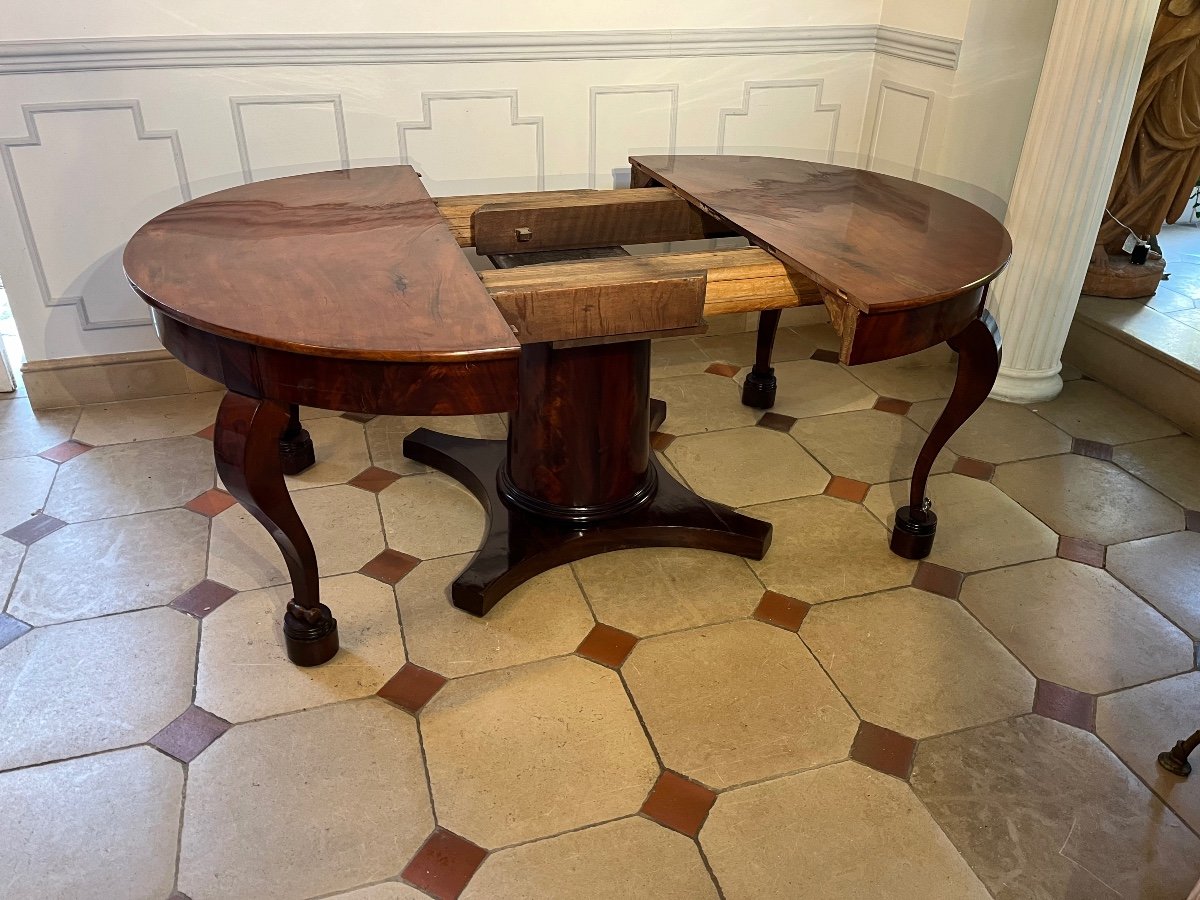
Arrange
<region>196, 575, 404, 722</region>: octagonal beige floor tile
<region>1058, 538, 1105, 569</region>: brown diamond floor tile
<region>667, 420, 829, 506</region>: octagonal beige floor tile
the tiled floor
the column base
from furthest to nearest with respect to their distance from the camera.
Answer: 1. the column base
2. <region>667, 420, 829, 506</region>: octagonal beige floor tile
3. <region>1058, 538, 1105, 569</region>: brown diamond floor tile
4. <region>196, 575, 404, 722</region>: octagonal beige floor tile
5. the tiled floor

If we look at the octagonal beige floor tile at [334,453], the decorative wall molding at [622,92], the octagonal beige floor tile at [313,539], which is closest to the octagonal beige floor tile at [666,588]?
the octagonal beige floor tile at [313,539]

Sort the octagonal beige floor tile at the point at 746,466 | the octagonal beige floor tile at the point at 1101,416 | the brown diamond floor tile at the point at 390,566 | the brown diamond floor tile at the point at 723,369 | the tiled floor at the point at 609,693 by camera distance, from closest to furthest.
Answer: the tiled floor at the point at 609,693 → the brown diamond floor tile at the point at 390,566 → the octagonal beige floor tile at the point at 746,466 → the octagonal beige floor tile at the point at 1101,416 → the brown diamond floor tile at the point at 723,369

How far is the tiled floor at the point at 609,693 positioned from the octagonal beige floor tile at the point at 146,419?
1.1 inches

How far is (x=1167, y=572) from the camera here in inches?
77.2

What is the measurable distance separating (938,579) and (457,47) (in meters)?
1.83

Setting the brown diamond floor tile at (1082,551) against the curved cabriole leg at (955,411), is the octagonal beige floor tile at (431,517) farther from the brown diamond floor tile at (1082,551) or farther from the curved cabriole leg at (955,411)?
the brown diamond floor tile at (1082,551)

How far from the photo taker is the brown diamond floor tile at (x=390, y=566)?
74.2 inches

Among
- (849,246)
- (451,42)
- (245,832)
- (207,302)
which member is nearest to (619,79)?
(451,42)

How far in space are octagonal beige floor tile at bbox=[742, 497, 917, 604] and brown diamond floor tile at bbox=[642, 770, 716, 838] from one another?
553 millimetres

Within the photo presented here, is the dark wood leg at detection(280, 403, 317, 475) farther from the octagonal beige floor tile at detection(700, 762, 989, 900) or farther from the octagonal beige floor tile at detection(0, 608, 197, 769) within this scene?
the octagonal beige floor tile at detection(700, 762, 989, 900)

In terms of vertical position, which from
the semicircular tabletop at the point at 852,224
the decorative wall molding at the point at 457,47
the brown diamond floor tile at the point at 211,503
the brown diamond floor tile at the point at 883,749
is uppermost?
the decorative wall molding at the point at 457,47

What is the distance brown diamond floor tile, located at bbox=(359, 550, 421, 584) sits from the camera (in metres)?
1.88

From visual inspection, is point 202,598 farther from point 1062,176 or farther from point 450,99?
point 1062,176

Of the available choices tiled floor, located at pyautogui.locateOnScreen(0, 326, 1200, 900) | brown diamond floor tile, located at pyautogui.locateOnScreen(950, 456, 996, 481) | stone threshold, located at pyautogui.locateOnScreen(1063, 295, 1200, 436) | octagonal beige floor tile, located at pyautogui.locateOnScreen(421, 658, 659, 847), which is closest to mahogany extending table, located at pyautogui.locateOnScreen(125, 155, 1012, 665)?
tiled floor, located at pyautogui.locateOnScreen(0, 326, 1200, 900)
